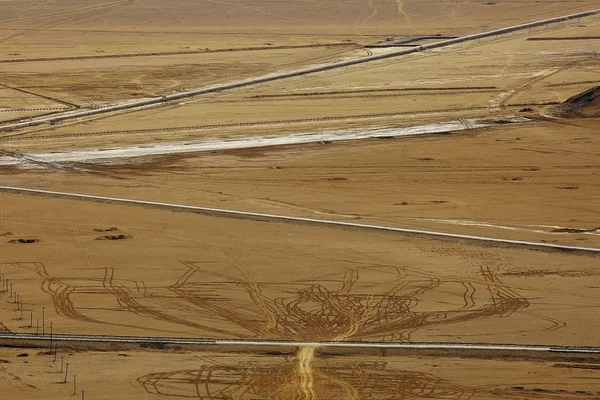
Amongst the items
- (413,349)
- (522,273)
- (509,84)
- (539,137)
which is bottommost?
(413,349)

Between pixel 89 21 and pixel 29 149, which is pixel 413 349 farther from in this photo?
pixel 89 21

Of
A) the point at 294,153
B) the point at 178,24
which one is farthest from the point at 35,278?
the point at 178,24

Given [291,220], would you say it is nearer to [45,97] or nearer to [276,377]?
[276,377]

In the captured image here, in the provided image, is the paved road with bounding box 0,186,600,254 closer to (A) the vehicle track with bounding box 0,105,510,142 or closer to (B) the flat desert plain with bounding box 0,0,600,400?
(B) the flat desert plain with bounding box 0,0,600,400

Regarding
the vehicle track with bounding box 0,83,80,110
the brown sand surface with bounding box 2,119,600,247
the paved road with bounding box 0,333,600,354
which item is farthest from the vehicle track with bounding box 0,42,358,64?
the paved road with bounding box 0,333,600,354

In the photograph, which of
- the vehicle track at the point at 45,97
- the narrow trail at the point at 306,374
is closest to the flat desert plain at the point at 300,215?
the narrow trail at the point at 306,374

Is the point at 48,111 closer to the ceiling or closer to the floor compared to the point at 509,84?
closer to the floor

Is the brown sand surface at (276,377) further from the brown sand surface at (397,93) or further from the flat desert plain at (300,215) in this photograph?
the brown sand surface at (397,93)

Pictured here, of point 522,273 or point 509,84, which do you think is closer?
point 522,273
